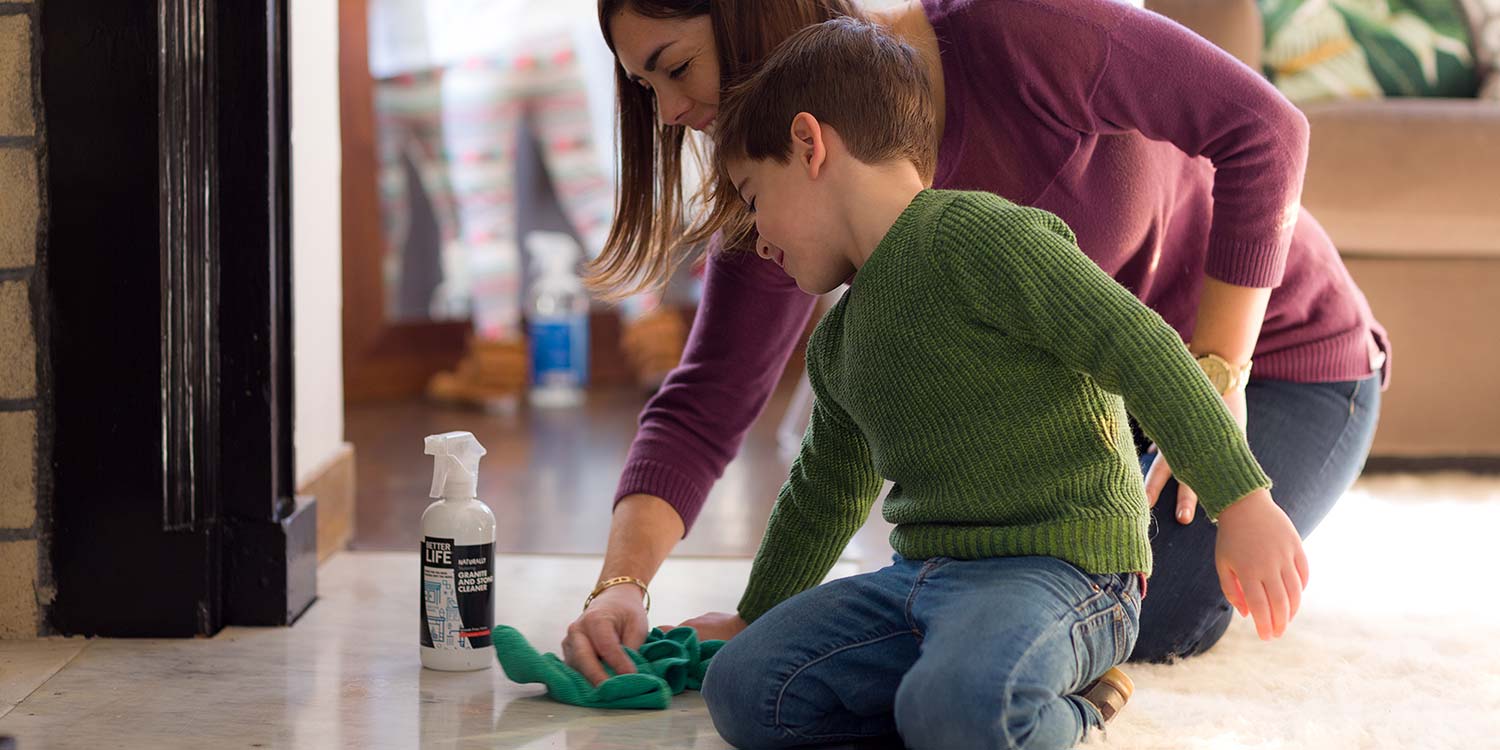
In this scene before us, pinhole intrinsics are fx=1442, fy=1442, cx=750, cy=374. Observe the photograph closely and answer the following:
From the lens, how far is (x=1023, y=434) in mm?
910

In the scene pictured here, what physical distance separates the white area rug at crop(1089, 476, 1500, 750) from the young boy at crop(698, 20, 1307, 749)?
0.08 metres

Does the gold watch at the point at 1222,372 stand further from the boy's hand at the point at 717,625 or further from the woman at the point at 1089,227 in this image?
the boy's hand at the point at 717,625

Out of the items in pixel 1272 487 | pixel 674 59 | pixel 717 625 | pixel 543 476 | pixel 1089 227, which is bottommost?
pixel 543 476

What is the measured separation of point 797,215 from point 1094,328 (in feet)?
0.71

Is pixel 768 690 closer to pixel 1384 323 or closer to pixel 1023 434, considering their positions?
pixel 1023 434

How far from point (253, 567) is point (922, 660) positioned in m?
0.66

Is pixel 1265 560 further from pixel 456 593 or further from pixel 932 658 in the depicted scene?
pixel 456 593

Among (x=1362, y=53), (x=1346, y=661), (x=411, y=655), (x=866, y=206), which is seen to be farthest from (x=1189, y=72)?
(x=1362, y=53)

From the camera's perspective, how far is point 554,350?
2895 mm

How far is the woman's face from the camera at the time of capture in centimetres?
105

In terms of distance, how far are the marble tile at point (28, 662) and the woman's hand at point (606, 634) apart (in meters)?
0.39

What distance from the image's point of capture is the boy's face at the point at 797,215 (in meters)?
0.96

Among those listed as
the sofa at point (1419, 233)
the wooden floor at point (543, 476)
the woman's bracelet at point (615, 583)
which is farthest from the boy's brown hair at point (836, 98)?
the sofa at point (1419, 233)

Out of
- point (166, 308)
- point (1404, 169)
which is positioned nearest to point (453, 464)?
point (166, 308)
